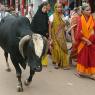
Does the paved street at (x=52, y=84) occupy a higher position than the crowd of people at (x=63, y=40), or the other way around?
the crowd of people at (x=63, y=40)

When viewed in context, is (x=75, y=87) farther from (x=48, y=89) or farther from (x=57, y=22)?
(x=57, y=22)

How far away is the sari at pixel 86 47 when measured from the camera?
8.28 meters

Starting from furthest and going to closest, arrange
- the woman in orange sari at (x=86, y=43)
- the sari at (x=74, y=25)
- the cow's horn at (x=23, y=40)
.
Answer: the sari at (x=74, y=25) → the woman in orange sari at (x=86, y=43) → the cow's horn at (x=23, y=40)

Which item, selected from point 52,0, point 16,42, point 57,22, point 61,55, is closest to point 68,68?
point 61,55

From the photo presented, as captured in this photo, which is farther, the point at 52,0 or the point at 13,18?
the point at 52,0

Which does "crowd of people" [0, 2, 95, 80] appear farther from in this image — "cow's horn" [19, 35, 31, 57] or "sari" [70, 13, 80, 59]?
"cow's horn" [19, 35, 31, 57]

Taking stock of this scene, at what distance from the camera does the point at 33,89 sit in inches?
298

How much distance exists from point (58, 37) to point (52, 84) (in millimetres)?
1885

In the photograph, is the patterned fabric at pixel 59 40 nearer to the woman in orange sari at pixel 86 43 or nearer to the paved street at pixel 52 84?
the paved street at pixel 52 84

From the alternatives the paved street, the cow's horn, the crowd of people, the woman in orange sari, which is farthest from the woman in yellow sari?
the cow's horn

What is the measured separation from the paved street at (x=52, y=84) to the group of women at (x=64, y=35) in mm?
351

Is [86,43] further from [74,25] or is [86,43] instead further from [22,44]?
[22,44]

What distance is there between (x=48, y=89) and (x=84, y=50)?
1.42m

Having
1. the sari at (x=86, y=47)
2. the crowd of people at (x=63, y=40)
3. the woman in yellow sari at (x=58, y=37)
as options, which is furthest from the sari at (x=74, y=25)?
the sari at (x=86, y=47)
